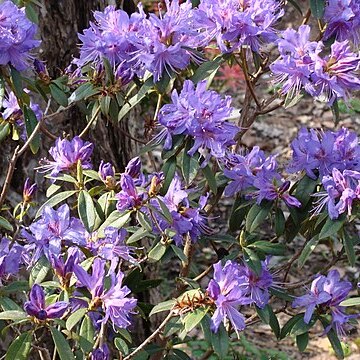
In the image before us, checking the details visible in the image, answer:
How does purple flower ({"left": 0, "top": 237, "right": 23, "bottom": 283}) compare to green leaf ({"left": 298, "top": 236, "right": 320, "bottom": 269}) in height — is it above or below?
above

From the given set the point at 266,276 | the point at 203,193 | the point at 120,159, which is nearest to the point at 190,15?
the point at 203,193

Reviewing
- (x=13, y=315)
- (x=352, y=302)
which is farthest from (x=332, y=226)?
(x=13, y=315)

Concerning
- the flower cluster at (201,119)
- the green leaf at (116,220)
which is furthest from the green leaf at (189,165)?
the green leaf at (116,220)

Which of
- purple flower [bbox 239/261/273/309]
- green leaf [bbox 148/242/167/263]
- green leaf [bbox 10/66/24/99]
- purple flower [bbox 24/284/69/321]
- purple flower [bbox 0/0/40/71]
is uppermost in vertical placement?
purple flower [bbox 0/0/40/71]

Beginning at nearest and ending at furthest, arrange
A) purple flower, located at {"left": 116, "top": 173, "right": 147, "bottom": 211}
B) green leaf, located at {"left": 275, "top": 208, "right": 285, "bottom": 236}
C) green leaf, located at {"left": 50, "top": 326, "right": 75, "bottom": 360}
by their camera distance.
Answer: green leaf, located at {"left": 50, "top": 326, "right": 75, "bottom": 360}, purple flower, located at {"left": 116, "top": 173, "right": 147, "bottom": 211}, green leaf, located at {"left": 275, "top": 208, "right": 285, "bottom": 236}

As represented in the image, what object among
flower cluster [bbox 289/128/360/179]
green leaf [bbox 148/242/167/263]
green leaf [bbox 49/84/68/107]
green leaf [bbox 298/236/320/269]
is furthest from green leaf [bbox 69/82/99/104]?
green leaf [bbox 298/236/320/269]

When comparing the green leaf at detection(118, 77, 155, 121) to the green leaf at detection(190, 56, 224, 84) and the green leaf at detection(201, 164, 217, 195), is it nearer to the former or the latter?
the green leaf at detection(190, 56, 224, 84)

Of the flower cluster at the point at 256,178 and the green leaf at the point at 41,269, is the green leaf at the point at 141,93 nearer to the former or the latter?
the flower cluster at the point at 256,178
